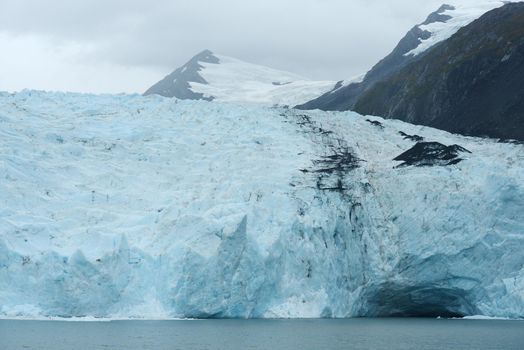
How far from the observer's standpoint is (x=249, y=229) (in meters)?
33.5

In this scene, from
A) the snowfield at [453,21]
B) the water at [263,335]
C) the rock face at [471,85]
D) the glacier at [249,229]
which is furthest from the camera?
the snowfield at [453,21]

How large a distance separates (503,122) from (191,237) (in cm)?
2059

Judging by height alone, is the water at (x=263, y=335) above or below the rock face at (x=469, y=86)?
below

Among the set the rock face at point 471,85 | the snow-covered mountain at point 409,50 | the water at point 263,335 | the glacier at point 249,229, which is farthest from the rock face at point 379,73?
the water at point 263,335

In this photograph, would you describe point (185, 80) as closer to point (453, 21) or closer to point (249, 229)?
point (453, 21)

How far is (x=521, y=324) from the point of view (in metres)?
31.0

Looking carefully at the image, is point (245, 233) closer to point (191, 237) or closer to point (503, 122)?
point (191, 237)

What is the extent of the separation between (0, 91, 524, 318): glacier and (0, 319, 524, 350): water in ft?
3.90

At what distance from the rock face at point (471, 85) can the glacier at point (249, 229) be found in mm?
5172

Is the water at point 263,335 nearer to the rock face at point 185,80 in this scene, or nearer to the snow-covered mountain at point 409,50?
the snow-covered mountain at point 409,50

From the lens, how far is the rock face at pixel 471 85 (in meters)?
45.0

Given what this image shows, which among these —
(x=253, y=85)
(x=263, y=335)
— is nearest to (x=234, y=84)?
(x=253, y=85)

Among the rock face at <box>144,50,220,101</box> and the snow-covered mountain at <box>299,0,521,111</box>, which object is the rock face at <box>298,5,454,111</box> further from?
the rock face at <box>144,50,220,101</box>

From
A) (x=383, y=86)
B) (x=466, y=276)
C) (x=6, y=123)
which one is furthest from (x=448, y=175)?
(x=383, y=86)
